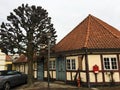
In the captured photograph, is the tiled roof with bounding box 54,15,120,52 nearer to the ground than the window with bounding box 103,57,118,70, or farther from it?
farther from it

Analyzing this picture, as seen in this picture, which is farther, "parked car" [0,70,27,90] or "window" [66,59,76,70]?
"window" [66,59,76,70]

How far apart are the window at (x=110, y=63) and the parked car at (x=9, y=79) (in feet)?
25.8

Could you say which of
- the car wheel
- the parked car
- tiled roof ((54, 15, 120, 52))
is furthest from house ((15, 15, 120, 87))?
the car wheel

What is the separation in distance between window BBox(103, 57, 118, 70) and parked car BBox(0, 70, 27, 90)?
7.87 metres

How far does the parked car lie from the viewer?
48.8 ft

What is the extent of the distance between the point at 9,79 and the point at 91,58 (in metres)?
7.06

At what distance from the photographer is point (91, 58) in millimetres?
14805

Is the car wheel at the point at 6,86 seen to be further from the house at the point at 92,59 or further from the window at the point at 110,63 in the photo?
the window at the point at 110,63

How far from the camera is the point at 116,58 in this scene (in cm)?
1484

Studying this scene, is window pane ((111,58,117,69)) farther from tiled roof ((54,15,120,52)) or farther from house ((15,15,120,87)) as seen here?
tiled roof ((54,15,120,52))

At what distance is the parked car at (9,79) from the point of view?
14.9 metres

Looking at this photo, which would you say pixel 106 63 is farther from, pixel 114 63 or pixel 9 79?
pixel 9 79

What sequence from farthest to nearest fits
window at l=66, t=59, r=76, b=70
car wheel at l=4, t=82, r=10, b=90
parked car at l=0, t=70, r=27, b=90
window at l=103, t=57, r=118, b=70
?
window at l=66, t=59, r=76, b=70 → car wheel at l=4, t=82, r=10, b=90 → parked car at l=0, t=70, r=27, b=90 → window at l=103, t=57, r=118, b=70

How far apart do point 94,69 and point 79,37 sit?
13.0 ft
